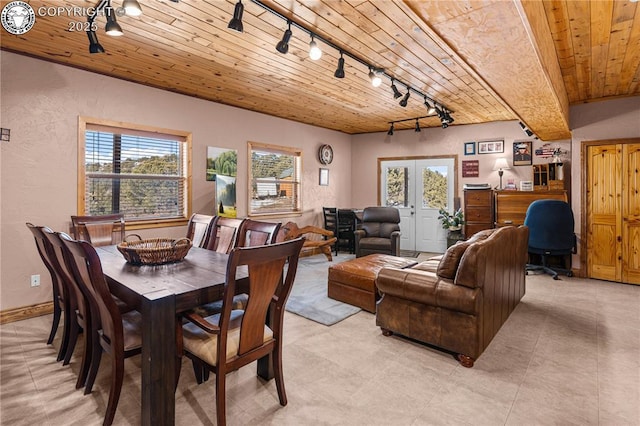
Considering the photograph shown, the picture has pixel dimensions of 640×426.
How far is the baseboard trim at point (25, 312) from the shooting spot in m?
3.23

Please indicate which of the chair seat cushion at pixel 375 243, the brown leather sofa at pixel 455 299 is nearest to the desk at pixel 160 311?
the brown leather sofa at pixel 455 299

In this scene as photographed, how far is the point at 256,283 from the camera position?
1.67m

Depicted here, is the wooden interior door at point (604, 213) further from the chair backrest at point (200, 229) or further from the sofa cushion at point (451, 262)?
the chair backrest at point (200, 229)

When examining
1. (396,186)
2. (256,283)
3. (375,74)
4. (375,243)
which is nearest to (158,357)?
(256,283)

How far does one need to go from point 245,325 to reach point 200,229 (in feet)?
6.14

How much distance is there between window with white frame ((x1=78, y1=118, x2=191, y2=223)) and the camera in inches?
151

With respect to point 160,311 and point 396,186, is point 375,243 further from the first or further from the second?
point 160,311

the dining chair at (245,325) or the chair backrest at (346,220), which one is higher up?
the chair backrest at (346,220)

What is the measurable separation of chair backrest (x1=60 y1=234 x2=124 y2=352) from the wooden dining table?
0.10m

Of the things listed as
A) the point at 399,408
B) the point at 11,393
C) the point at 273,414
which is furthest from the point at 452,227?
the point at 11,393

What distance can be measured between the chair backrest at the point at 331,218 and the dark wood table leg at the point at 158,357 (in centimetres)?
517

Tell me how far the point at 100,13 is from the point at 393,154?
5.80 metres

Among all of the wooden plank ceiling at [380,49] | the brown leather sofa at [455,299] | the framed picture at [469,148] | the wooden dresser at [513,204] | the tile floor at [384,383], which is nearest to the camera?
the tile floor at [384,383]

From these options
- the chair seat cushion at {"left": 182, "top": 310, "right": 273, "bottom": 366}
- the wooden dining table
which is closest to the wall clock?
the wooden dining table
